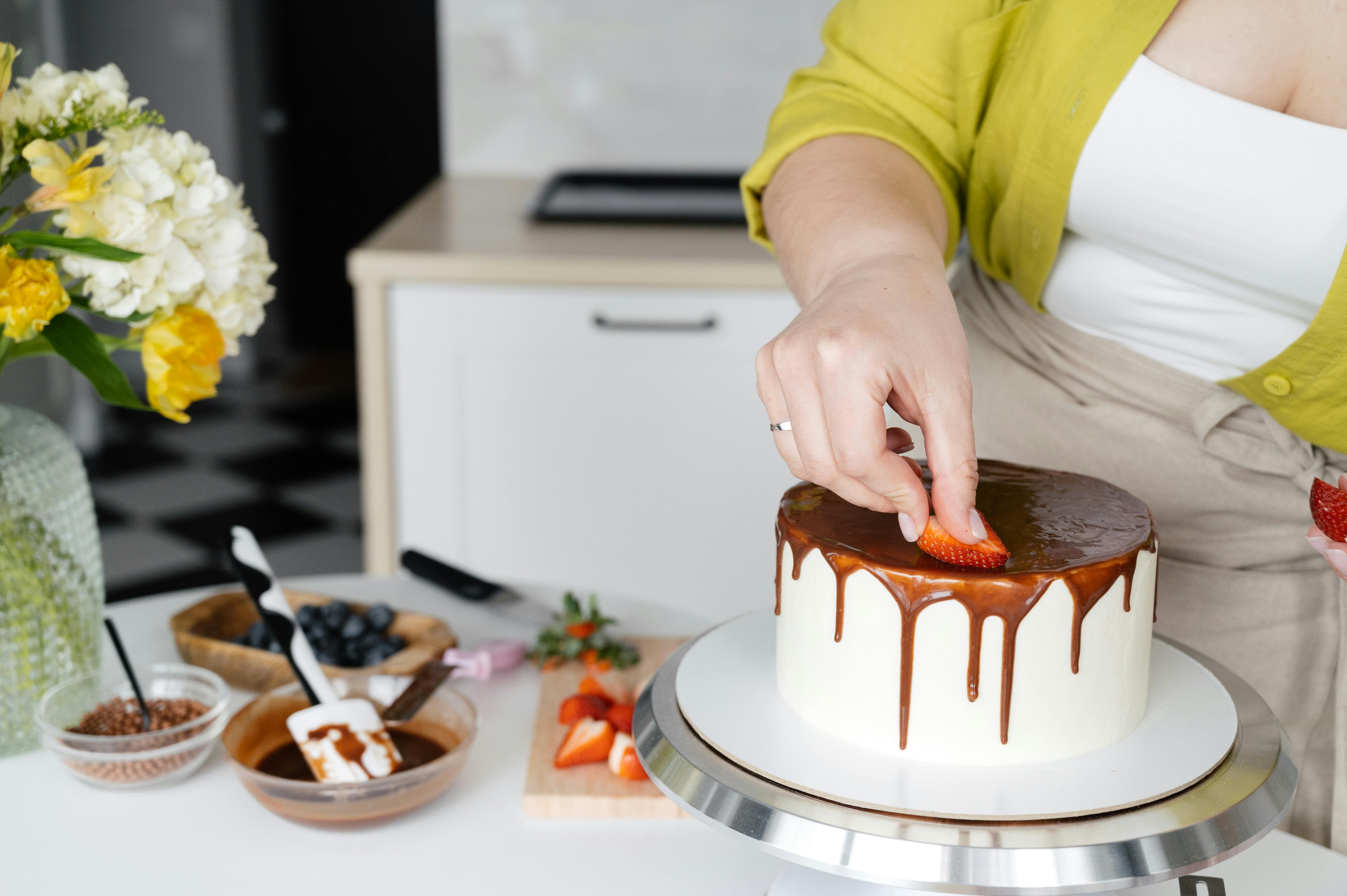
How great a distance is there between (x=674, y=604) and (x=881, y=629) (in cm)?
146

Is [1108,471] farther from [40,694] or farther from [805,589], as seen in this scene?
[40,694]

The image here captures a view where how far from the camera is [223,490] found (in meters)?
3.38

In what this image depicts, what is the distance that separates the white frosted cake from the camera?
66cm

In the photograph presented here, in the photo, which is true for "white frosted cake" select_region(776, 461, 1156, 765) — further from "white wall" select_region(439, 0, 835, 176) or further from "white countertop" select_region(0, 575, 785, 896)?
"white wall" select_region(439, 0, 835, 176)

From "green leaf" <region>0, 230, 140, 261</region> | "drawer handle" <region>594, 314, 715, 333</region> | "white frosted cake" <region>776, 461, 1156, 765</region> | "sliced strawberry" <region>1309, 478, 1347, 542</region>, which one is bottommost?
"drawer handle" <region>594, 314, 715, 333</region>

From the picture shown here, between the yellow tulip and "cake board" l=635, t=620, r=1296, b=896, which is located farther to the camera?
the yellow tulip

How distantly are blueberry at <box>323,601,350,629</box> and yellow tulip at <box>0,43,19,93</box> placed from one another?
0.48 metres

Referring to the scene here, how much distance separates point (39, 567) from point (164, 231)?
26 cm

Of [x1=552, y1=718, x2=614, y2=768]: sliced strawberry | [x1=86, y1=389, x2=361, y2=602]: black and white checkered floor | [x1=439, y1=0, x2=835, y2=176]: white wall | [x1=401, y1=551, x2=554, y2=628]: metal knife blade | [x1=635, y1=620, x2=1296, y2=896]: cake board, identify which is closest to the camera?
[x1=635, y1=620, x2=1296, y2=896]: cake board

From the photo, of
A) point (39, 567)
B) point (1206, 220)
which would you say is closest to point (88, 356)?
point (39, 567)

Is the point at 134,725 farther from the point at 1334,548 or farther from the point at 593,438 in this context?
the point at 593,438

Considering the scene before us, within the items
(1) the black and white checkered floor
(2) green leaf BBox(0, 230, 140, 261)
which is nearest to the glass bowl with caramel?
(2) green leaf BBox(0, 230, 140, 261)

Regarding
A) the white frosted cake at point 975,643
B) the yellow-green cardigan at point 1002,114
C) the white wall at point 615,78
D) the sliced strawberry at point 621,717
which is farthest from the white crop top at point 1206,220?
the white wall at point 615,78

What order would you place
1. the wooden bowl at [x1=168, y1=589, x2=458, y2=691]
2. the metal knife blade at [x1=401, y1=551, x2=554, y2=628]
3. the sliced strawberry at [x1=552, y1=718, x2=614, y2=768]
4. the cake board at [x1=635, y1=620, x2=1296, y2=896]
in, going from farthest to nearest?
the metal knife blade at [x1=401, y1=551, x2=554, y2=628]
the wooden bowl at [x1=168, y1=589, x2=458, y2=691]
the sliced strawberry at [x1=552, y1=718, x2=614, y2=768]
the cake board at [x1=635, y1=620, x2=1296, y2=896]
